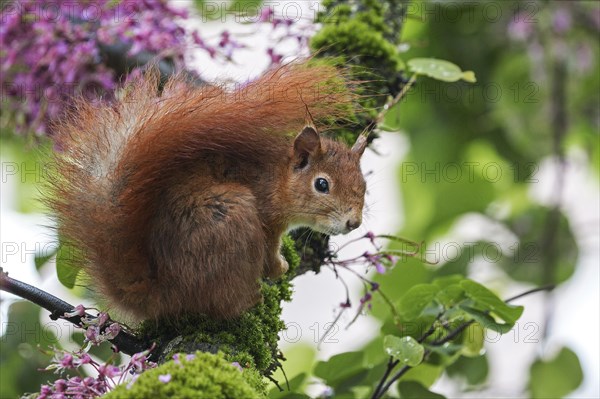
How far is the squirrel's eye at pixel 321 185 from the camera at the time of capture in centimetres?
231

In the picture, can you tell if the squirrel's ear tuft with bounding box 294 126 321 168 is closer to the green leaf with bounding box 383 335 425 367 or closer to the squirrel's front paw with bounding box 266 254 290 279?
the squirrel's front paw with bounding box 266 254 290 279

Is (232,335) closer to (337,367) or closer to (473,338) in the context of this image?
(337,367)

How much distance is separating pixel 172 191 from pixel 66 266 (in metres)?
0.39

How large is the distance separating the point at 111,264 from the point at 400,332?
873mm

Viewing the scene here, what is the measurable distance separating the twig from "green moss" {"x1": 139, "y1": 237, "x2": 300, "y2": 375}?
53 millimetres

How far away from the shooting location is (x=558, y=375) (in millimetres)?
3336

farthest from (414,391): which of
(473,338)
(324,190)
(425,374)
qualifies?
(324,190)

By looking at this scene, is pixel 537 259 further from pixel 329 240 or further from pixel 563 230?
pixel 329 240

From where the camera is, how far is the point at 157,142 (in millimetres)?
2033

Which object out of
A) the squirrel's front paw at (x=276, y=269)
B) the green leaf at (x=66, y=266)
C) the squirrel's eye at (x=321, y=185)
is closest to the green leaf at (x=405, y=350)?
the squirrel's front paw at (x=276, y=269)

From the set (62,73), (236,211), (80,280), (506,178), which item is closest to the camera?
(236,211)

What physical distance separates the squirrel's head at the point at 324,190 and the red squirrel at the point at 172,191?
0.12 metres

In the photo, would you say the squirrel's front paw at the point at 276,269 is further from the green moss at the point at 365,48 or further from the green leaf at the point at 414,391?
the green leaf at the point at 414,391

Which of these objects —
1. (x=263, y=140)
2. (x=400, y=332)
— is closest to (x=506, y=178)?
(x=400, y=332)
